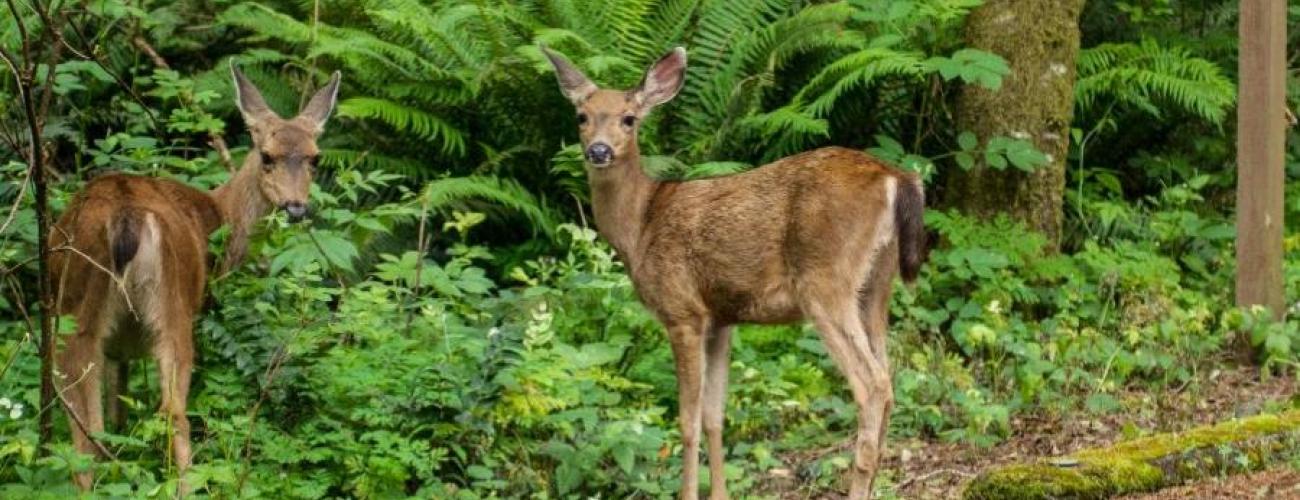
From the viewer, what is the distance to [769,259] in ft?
23.3

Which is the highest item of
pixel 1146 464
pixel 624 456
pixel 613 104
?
pixel 613 104

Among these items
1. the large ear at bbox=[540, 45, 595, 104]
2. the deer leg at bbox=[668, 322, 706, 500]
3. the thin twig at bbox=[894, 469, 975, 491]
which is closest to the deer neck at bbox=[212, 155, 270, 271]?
the large ear at bbox=[540, 45, 595, 104]

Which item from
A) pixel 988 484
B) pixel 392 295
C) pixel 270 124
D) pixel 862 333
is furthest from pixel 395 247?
pixel 988 484

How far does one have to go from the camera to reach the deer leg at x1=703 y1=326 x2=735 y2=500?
6992mm

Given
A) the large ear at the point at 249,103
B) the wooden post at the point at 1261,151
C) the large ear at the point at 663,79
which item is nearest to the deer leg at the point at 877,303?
the large ear at the point at 663,79

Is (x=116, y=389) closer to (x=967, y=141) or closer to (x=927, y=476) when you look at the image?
(x=927, y=476)

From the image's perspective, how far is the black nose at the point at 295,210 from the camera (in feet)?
24.7

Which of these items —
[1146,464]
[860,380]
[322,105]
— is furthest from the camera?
[322,105]

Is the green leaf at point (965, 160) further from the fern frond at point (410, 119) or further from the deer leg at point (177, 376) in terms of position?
the deer leg at point (177, 376)

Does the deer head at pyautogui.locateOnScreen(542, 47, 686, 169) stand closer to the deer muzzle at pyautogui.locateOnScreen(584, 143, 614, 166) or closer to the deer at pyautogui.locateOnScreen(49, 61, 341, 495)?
the deer muzzle at pyautogui.locateOnScreen(584, 143, 614, 166)

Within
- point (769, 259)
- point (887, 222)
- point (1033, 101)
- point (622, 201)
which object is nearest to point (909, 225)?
point (887, 222)

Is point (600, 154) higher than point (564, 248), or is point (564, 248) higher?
point (600, 154)

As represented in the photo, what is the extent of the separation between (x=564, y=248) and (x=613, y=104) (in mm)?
2322

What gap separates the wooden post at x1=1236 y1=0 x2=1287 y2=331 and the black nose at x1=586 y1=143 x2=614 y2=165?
306 centimetres
